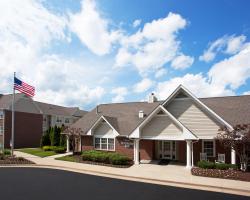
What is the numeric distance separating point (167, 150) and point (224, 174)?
30.8 ft

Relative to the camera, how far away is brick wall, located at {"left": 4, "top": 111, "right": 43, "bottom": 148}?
163ft

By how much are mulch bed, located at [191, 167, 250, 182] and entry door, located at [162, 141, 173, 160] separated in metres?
7.24

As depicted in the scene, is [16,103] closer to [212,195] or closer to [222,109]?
[222,109]

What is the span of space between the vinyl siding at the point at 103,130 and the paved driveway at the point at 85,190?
12757 mm

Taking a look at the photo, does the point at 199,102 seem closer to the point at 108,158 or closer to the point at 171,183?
the point at 171,183

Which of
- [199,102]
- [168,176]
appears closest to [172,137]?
[199,102]

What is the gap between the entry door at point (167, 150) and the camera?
1142 inches

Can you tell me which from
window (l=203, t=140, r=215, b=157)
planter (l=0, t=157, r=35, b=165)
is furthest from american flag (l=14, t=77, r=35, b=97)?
window (l=203, t=140, r=215, b=157)

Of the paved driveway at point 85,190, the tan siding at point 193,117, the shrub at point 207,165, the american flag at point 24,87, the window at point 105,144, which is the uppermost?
the american flag at point 24,87

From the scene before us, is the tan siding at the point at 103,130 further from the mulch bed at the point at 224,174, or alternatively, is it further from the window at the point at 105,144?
the mulch bed at the point at 224,174

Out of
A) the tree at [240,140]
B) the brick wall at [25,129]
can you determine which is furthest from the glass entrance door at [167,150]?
the brick wall at [25,129]

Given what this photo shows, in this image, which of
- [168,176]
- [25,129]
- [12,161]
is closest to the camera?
[168,176]

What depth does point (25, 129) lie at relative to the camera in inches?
2108

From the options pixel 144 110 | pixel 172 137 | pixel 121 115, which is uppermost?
pixel 144 110
